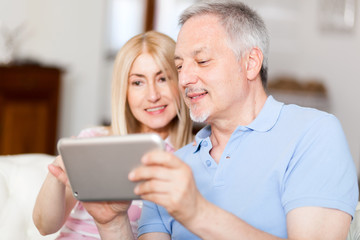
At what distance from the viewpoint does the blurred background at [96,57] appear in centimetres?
473

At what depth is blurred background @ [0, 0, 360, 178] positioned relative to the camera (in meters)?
4.73

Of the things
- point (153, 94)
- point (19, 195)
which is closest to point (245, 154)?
point (153, 94)

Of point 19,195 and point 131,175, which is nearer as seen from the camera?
point 131,175

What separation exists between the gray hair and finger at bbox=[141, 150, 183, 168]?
57cm

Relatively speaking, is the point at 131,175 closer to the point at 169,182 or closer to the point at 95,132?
the point at 169,182

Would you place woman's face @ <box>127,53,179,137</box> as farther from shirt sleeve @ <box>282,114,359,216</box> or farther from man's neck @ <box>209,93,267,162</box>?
shirt sleeve @ <box>282,114,359,216</box>

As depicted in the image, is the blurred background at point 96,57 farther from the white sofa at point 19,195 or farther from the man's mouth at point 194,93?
the man's mouth at point 194,93

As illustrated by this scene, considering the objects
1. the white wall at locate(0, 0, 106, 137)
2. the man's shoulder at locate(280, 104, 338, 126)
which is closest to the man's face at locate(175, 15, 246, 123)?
the man's shoulder at locate(280, 104, 338, 126)

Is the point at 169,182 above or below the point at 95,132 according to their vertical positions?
above

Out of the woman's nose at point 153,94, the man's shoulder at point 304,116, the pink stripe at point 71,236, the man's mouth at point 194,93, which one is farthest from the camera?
the woman's nose at point 153,94

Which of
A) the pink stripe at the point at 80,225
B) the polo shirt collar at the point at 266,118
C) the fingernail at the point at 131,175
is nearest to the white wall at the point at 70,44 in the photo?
the pink stripe at the point at 80,225

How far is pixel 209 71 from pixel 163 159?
532mm

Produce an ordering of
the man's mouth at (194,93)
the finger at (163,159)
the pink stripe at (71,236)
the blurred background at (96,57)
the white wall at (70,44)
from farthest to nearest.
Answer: the white wall at (70,44) < the blurred background at (96,57) < the pink stripe at (71,236) < the man's mouth at (194,93) < the finger at (163,159)

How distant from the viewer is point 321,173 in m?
1.31
